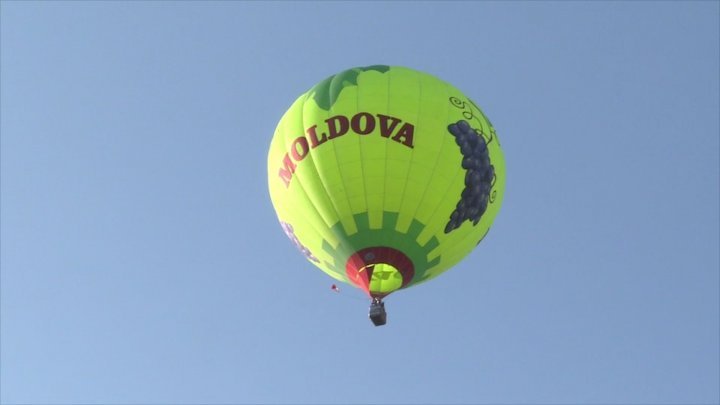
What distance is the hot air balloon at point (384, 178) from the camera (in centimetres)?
2936

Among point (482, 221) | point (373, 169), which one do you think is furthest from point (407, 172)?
point (482, 221)

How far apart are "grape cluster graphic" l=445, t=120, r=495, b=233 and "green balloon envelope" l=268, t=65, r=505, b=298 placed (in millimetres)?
29

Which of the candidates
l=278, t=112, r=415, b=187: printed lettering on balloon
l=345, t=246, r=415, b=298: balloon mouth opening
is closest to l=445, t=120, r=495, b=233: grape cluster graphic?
l=278, t=112, r=415, b=187: printed lettering on balloon

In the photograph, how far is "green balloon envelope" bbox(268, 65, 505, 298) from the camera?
96.3 feet

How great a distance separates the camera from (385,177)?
1153 inches

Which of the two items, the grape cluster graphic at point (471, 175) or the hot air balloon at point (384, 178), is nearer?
the hot air balloon at point (384, 178)

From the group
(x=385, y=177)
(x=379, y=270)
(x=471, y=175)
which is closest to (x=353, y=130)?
(x=385, y=177)

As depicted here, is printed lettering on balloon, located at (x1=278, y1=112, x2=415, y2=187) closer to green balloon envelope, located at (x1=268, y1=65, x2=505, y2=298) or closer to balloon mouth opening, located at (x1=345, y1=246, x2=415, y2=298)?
green balloon envelope, located at (x1=268, y1=65, x2=505, y2=298)

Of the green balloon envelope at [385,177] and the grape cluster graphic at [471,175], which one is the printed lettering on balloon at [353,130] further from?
the grape cluster graphic at [471,175]

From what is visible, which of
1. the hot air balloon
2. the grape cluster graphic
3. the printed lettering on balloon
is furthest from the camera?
the grape cluster graphic

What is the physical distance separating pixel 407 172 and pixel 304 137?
2761 mm

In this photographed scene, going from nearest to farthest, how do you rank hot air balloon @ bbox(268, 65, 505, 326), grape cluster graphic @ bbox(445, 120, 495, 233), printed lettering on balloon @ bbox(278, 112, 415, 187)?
hot air balloon @ bbox(268, 65, 505, 326)
printed lettering on balloon @ bbox(278, 112, 415, 187)
grape cluster graphic @ bbox(445, 120, 495, 233)

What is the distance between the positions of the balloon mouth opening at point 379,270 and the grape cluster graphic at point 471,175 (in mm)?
1396

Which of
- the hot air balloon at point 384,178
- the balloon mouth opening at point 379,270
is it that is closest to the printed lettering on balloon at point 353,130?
the hot air balloon at point 384,178
